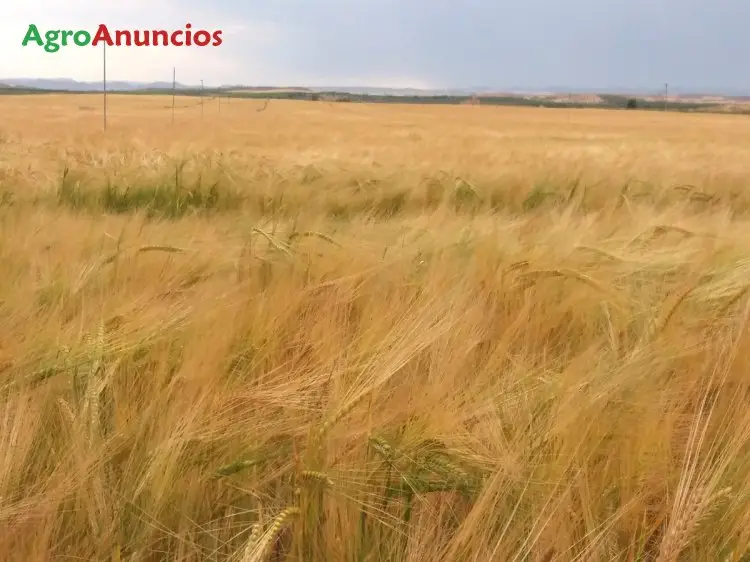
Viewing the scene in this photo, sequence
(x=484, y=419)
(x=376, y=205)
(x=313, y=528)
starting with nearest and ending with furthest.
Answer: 1. (x=313, y=528)
2. (x=484, y=419)
3. (x=376, y=205)

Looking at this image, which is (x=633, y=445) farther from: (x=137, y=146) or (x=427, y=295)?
(x=137, y=146)

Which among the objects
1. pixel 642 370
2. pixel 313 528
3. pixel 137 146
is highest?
pixel 137 146

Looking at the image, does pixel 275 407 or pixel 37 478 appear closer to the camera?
pixel 37 478

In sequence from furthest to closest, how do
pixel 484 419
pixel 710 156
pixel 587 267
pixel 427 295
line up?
1. pixel 710 156
2. pixel 587 267
3. pixel 427 295
4. pixel 484 419

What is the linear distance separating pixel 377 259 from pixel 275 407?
795mm

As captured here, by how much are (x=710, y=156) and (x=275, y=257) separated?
251 inches

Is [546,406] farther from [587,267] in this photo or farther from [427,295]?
[587,267]

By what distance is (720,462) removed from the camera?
2.45 feet

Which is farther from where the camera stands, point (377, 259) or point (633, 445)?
point (377, 259)

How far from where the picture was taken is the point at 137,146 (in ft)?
18.2

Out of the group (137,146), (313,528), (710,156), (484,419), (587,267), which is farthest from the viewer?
(710,156)

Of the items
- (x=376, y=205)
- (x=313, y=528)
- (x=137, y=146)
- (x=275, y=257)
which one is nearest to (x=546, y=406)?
(x=313, y=528)

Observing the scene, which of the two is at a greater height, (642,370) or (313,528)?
(642,370)

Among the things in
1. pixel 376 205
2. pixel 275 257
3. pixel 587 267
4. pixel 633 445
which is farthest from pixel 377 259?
pixel 376 205
